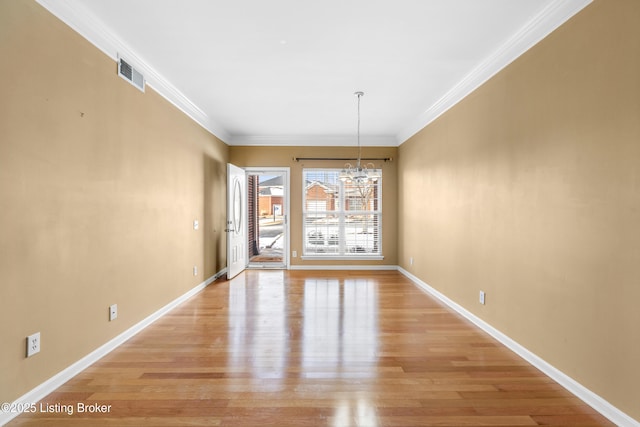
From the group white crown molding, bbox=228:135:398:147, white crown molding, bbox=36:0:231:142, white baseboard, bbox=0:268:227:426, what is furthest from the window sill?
white crown molding, bbox=36:0:231:142

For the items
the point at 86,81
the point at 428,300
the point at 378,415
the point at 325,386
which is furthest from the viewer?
the point at 428,300

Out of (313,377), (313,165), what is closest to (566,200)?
(313,377)

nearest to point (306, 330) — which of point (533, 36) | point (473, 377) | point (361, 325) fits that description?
point (361, 325)

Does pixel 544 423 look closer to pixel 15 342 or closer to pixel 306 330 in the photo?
pixel 306 330

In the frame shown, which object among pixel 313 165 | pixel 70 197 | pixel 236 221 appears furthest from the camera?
pixel 313 165

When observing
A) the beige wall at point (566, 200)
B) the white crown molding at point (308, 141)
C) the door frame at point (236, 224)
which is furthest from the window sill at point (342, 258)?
the beige wall at point (566, 200)

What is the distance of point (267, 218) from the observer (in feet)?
40.4

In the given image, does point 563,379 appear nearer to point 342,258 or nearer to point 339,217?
point 342,258

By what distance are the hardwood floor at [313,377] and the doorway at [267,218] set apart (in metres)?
2.99

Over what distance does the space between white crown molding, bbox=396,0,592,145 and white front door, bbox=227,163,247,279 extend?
3607 millimetres

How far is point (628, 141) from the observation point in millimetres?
1699

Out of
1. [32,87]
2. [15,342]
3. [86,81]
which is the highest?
[86,81]

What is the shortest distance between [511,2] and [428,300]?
3397mm

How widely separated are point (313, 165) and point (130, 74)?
3.76 metres
